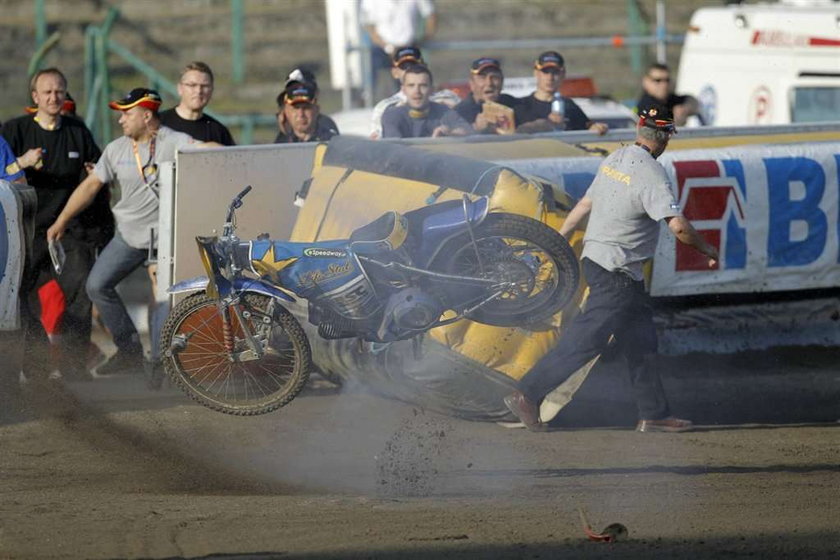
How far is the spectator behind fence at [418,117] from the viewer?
1128cm

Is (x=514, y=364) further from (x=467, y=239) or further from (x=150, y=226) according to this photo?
(x=150, y=226)

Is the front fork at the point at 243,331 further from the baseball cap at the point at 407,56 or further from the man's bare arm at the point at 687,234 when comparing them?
the baseball cap at the point at 407,56

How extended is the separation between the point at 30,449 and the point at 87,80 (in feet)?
31.0

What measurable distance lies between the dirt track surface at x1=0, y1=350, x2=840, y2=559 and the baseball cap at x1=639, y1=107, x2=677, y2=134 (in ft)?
6.34

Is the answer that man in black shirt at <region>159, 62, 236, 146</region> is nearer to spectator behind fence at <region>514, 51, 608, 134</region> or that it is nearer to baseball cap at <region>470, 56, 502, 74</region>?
baseball cap at <region>470, 56, 502, 74</region>

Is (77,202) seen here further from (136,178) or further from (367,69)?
(367,69)

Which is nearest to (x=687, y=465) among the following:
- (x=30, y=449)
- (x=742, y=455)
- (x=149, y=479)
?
(x=742, y=455)

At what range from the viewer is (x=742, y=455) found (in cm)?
884

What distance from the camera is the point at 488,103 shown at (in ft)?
38.3

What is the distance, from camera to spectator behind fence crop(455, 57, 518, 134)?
11.6m

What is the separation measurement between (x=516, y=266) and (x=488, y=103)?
3.74 metres

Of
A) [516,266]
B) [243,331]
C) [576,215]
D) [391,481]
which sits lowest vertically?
[391,481]

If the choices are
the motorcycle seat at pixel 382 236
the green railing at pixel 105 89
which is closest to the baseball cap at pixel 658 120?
the motorcycle seat at pixel 382 236

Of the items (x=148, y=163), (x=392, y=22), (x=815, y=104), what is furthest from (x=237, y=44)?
(x=148, y=163)
